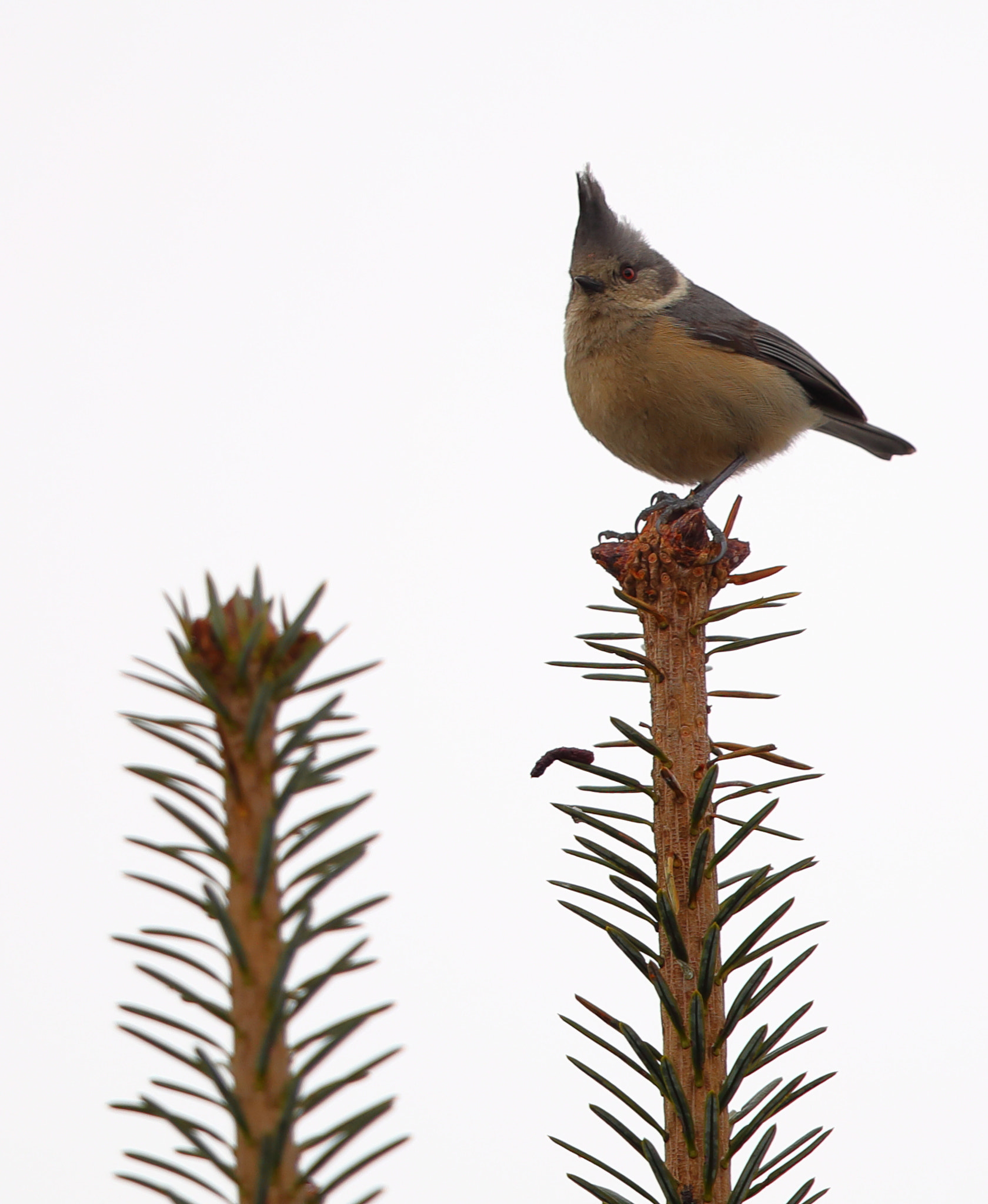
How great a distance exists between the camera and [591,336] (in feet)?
14.4

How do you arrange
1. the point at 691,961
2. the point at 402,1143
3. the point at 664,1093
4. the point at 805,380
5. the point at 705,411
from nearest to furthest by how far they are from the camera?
the point at 402,1143
the point at 664,1093
the point at 691,961
the point at 705,411
the point at 805,380

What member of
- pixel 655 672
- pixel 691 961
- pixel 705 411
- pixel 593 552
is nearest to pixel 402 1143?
pixel 691 961

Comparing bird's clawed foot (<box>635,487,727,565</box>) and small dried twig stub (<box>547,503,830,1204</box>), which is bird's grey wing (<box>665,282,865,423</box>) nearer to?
bird's clawed foot (<box>635,487,727,565</box>)

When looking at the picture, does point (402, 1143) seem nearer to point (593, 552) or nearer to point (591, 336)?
point (593, 552)

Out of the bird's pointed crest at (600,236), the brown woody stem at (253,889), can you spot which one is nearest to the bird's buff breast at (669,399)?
the bird's pointed crest at (600,236)

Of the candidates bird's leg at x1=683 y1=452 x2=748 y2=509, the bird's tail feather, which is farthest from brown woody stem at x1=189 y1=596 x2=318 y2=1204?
the bird's tail feather

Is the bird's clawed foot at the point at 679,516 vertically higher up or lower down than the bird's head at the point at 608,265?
lower down

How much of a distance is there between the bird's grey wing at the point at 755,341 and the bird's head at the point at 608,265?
122 mm

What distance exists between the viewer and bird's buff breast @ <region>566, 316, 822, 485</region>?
4168mm

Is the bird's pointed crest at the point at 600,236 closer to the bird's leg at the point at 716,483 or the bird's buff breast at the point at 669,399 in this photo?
the bird's buff breast at the point at 669,399

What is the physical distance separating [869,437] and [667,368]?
168 cm

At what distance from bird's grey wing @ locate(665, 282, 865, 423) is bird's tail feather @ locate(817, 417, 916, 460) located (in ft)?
0.73

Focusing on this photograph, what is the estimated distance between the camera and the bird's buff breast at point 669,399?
4.17 meters

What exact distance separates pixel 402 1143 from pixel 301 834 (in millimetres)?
221
